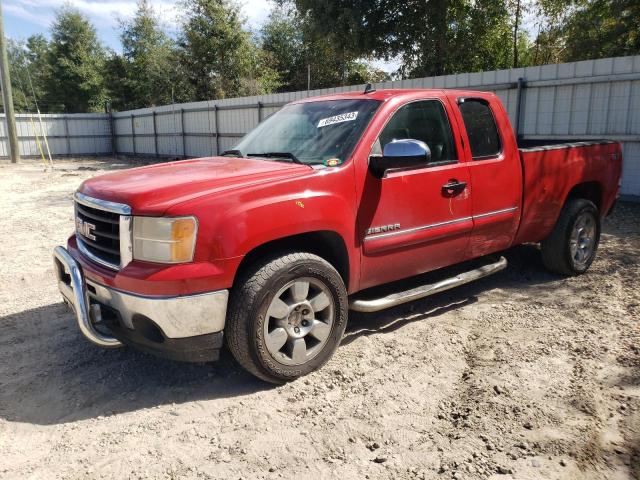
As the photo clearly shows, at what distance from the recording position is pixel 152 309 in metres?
2.95

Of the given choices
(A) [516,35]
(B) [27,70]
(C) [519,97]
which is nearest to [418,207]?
(C) [519,97]

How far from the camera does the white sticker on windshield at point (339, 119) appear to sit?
3.97m

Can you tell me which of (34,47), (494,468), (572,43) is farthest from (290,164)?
(34,47)

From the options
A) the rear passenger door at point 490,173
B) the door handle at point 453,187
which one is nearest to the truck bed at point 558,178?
the rear passenger door at point 490,173

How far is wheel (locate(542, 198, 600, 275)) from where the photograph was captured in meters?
5.34

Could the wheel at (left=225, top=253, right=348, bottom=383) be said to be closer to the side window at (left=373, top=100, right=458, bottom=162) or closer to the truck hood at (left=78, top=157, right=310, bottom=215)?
the truck hood at (left=78, top=157, right=310, bottom=215)

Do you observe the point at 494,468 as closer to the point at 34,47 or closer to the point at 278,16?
the point at 278,16

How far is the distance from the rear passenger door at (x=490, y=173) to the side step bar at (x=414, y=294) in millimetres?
158

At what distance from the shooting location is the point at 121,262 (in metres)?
3.09

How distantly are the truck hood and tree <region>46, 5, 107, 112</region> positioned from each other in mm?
39363

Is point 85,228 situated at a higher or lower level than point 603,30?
lower

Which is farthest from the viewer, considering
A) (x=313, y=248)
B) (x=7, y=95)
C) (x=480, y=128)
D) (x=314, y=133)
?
(x=7, y=95)

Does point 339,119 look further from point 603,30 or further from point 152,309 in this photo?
point 603,30

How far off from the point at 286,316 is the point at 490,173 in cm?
227
